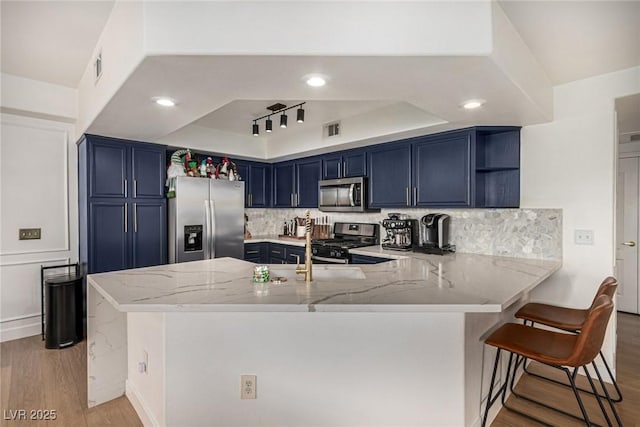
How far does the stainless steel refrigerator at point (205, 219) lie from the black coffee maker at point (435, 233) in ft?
7.50

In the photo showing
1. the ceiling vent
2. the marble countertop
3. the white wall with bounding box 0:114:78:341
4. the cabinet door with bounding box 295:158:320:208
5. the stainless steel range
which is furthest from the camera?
the cabinet door with bounding box 295:158:320:208

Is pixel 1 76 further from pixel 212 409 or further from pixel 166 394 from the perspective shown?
pixel 212 409

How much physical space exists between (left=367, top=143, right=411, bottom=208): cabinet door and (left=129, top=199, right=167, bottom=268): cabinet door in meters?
2.40

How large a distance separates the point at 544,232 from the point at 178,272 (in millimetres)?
2938

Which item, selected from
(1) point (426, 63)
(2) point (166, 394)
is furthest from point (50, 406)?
(1) point (426, 63)

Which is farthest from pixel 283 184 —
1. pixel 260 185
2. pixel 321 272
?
pixel 321 272

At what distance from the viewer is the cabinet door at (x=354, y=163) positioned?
12.9ft

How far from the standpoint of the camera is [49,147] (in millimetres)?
3496

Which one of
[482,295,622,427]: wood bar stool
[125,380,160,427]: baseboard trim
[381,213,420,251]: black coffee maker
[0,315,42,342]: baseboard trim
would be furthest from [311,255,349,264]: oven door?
[0,315,42,342]: baseboard trim

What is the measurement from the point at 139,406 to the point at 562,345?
249cm

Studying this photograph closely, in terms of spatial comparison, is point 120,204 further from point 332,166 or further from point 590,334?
point 590,334

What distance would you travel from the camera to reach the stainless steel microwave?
391 cm

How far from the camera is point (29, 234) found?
Result: 3.41m

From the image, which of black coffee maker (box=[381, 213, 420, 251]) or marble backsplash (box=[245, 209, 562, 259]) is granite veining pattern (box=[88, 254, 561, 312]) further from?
black coffee maker (box=[381, 213, 420, 251])
